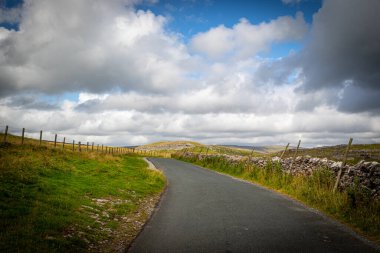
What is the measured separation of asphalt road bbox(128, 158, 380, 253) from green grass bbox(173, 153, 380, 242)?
0.72m

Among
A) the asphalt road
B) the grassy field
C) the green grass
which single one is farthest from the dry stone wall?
the grassy field

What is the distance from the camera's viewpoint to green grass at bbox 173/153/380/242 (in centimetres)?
948

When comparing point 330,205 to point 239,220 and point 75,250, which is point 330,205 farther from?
point 75,250

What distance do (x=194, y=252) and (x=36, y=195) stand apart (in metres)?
7.17

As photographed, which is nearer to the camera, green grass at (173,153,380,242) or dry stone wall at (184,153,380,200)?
green grass at (173,153,380,242)

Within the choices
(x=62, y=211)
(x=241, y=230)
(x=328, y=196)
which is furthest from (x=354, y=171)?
(x=62, y=211)

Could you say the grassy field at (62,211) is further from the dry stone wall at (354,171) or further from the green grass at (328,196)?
the dry stone wall at (354,171)

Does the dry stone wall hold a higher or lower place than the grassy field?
higher

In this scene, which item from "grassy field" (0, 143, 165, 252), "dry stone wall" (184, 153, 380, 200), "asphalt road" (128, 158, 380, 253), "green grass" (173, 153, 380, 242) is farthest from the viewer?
"dry stone wall" (184, 153, 380, 200)

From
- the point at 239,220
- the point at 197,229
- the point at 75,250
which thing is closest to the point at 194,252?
the point at 197,229

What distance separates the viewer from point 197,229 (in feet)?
28.7

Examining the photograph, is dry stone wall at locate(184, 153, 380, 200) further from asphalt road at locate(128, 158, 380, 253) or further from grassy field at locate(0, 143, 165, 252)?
grassy field at locate(0, 143, 165, 252)

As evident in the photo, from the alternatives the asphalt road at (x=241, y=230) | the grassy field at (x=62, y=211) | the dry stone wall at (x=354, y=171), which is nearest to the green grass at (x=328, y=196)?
the dry stone wall at (x=354, y=171)

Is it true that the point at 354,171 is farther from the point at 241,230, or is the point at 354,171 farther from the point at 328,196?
the point at 241,230
